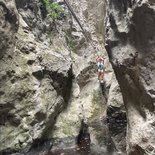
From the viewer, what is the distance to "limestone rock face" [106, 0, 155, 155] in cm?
467

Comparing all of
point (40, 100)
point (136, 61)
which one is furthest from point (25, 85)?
point (136, 61)

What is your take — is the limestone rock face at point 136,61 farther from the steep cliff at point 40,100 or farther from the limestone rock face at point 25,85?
the limestone rock face at point 25,85

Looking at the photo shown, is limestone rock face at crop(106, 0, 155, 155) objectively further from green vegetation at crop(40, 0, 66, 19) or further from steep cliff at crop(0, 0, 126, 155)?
green vegetation at crop(40, 0, 66, 19)

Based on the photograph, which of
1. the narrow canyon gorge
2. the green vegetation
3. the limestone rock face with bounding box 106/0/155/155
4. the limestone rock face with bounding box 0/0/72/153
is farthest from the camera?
the green vegetation

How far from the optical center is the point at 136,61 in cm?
507

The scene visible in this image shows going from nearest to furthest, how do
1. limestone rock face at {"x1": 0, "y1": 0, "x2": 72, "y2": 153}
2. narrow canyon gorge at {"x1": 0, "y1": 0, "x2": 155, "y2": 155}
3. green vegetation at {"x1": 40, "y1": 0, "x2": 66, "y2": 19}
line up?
narrow canyon gorge at {"x1": 0, "y1": 0, "x2": 155, "y2": 155}, limestone rock face at {"x1": 0, "y1": 0, "x2": 72, "y2": 153}, green vegetation at {"x1": 40, "y1": 0, "x2": 66, "y2": 19}

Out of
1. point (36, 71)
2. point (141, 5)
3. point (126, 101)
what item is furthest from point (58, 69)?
point (141, 5)

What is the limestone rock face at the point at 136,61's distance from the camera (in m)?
4.67

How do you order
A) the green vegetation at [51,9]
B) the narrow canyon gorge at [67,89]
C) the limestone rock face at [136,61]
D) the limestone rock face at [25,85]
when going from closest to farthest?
the limestone rock face at [136,61] < the narrow canyon gorge at [67,89] < the limestone rock face at [25,85] < the green vegetation at [51,9]

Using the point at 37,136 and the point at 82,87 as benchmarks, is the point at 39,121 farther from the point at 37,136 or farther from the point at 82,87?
the point at 82,87

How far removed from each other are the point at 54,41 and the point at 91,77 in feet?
20.6

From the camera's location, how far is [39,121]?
9.88 m

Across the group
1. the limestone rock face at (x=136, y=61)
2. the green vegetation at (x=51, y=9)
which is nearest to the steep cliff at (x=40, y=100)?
the green vegetation at (x=51, y=9)

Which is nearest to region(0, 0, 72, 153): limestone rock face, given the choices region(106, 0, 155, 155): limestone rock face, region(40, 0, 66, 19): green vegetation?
region(40, 0, 66, 19): green vegetation
